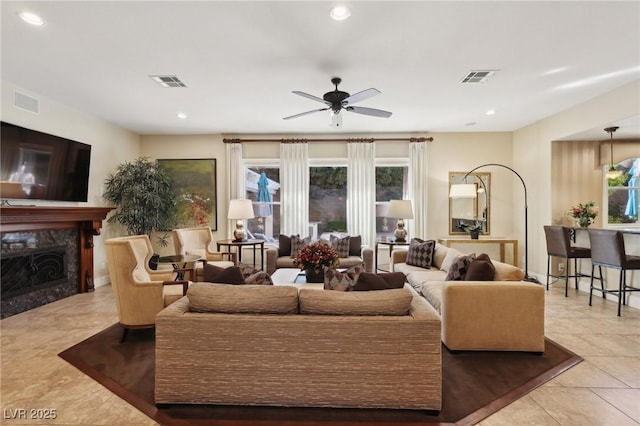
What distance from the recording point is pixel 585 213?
4.93 m

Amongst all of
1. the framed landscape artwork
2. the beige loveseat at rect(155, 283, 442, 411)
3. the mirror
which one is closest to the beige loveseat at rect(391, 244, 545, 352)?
the beige loveseat at rect(155, 283, 442, 411)

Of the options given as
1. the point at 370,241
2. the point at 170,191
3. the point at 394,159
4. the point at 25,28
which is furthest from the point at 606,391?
the point at 170,191

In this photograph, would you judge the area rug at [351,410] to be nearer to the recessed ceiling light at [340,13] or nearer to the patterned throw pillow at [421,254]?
the patterned throw pillow at [421,254]

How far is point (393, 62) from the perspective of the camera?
132 inches

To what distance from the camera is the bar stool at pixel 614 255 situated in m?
3.74

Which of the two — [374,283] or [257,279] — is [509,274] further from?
[257,279]

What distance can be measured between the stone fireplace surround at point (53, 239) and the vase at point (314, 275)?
11.2 feet

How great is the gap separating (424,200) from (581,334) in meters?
3.38

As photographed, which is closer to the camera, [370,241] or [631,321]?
[631,321]

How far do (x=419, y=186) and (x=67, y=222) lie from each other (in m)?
5.81

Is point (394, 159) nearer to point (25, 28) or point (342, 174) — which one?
point (342, 174)

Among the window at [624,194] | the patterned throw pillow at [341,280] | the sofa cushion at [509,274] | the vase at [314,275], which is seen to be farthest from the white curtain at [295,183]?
the window at [624,194]

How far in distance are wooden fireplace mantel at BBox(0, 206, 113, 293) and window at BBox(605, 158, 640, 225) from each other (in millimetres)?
8037

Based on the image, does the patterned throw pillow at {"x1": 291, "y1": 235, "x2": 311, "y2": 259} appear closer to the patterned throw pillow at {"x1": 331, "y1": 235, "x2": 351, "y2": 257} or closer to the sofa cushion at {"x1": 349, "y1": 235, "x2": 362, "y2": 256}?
the patterned throw pillow at {"x1": 331, "y1": 235, "x2": 351, "y2": 257}
